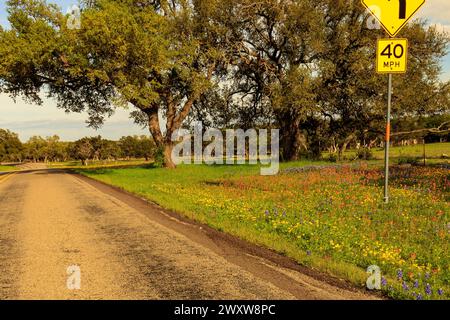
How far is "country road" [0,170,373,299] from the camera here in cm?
493

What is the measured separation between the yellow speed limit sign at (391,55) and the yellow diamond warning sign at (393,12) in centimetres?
33

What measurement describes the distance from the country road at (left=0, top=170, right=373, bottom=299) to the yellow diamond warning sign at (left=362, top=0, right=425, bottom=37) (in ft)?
27.6

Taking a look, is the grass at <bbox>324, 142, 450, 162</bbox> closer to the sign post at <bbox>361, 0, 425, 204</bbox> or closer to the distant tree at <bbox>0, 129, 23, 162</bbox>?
the sign post at <bbox>361, 0, 425, 204</bbox>

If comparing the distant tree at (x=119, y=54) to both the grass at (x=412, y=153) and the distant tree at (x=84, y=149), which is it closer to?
the grass at (x=412, y=153)

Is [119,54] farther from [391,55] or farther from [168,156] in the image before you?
[391,55]

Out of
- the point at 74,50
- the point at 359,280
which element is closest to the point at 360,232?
the point at 359,280

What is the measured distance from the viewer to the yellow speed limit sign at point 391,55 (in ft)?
35.7

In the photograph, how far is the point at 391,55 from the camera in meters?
11.0

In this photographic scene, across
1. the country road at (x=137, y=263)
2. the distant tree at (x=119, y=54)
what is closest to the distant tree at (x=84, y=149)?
the distant tree at (x=119, y=54)

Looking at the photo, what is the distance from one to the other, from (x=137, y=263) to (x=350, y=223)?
5.61m

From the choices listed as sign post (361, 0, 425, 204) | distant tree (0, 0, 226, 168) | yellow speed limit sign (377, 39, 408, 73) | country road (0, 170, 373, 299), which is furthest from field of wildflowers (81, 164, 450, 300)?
distant tree (0, 0, 226, 168)

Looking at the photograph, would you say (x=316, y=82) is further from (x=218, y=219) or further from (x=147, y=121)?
(x=218, y=219)

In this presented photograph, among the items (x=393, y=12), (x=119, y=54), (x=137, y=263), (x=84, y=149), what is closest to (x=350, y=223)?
(x=137, y=263)

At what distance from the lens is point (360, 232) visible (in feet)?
27.0
